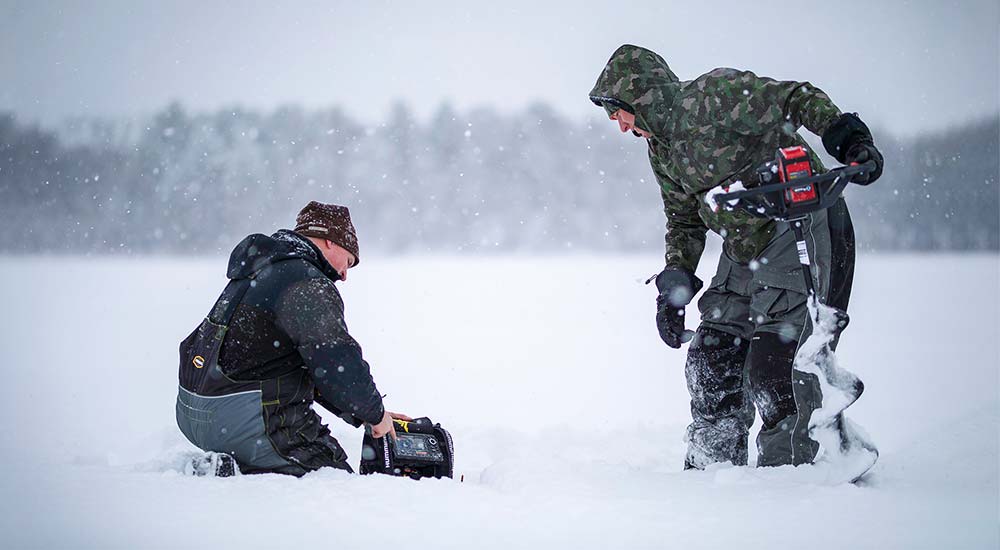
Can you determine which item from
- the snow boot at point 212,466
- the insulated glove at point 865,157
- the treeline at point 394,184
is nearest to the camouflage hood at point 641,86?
the insulated glove at point 865,157

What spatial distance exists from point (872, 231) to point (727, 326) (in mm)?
27308

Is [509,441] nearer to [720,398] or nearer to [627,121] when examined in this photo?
[720,398]

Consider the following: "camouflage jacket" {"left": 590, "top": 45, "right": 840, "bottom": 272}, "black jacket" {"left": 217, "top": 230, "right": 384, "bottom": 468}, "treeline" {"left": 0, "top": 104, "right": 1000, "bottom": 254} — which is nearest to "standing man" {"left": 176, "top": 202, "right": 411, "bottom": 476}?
"black jacket" {"left": 217, "top": 230, "right": 384, "bottom": 468}

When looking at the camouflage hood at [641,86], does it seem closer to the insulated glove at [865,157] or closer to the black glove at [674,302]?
the black glove at [674,302]

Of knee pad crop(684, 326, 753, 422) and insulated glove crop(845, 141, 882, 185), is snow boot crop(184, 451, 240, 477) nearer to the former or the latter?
knee pad crop(684, 326, 753, 422)

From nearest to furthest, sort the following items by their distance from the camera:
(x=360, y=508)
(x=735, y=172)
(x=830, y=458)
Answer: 1. (x=360, y=508)
2. (x=830, y=458)
3. (x=735, y=172)

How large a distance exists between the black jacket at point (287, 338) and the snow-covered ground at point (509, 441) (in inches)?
12.2

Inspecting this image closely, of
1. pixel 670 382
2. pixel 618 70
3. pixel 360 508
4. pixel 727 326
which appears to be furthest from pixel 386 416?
pixel 670 382

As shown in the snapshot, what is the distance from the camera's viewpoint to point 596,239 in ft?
100

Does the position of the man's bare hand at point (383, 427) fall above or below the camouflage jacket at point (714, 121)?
below

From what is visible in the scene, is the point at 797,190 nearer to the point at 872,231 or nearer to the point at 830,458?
the point at 830,458

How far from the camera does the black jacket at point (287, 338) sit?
8.30 ft

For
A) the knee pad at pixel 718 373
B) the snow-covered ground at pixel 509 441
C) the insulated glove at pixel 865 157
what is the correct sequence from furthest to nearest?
the knee pad at pixel 718 373 < the insulated glove at pixel 865 157 < the snow-covered ground at pixel 509 441

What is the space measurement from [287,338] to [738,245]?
1771 millimetres
